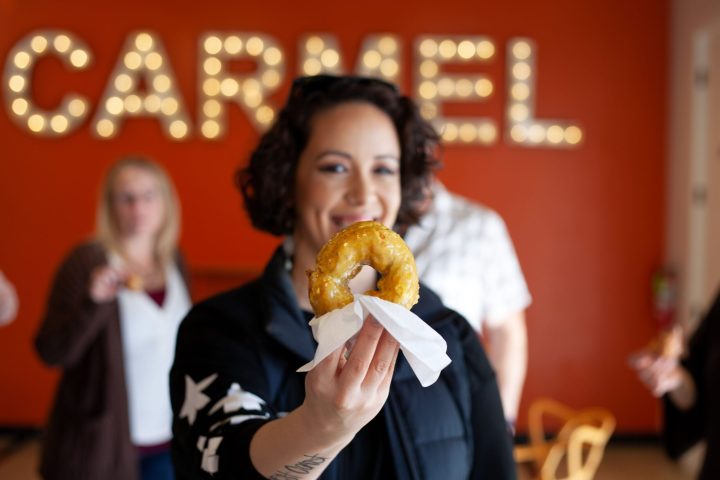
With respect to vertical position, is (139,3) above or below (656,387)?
above

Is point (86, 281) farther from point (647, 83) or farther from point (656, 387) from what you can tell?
point (647, 83)

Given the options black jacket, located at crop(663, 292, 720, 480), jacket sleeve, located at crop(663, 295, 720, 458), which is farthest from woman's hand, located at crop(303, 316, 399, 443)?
jacket sleeve, located at crop(663, 295, 720, 458)

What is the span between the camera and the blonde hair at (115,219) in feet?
10.6

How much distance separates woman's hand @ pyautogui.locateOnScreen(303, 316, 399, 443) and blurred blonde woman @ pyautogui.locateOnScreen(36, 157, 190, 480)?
1971 mm

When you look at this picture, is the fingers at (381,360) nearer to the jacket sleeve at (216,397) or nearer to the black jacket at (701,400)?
the jacket sleeve at (216,397)

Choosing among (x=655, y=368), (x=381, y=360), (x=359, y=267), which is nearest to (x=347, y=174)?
(x=359, y=267)

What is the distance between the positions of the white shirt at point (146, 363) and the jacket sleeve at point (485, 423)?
173 centimetres

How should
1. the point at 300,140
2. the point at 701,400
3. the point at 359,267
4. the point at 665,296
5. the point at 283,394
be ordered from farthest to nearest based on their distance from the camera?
the point at 665,296 < the point at 701,400 < the point at 300,140 < the point at 283,394 < the point at 359,267

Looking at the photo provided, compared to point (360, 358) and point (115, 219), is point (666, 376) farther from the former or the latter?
point (115, 219)

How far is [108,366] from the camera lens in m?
2.84

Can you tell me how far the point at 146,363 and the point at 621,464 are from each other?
350 cm

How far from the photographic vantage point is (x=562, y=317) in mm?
5430

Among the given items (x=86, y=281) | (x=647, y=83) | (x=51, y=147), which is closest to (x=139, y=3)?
(x=51, y=147)

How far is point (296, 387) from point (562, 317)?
4.38 m
